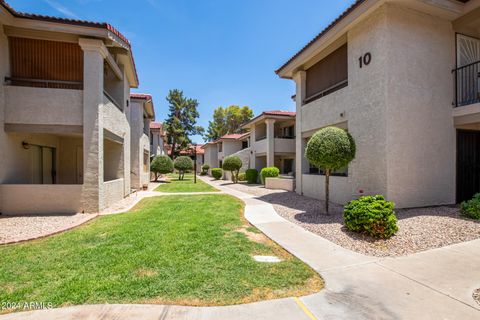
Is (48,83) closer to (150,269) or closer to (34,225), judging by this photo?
(34,225)

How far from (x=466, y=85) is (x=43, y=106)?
16266 millimetres

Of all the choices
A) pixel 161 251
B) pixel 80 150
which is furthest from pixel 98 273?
pixel 80 150

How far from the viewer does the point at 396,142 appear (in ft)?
25.9

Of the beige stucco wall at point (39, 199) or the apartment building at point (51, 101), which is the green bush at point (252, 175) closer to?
the apartment building at point (51, 101)

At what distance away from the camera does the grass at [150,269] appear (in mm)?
3398

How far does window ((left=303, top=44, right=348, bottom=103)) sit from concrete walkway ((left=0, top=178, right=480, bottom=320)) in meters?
7.86

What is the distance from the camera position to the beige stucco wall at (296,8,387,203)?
8000mm

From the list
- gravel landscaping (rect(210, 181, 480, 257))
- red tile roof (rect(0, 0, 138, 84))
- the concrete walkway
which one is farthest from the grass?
red tile roof (rect(0, 0, 138, 84))

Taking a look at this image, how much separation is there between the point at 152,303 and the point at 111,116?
32.1 ft

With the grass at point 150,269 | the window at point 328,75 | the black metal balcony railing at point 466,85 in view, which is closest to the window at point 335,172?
the window at point 328,75

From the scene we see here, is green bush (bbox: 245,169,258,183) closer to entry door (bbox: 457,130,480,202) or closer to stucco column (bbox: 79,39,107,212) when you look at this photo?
stucco column (bbox: 79,39,107,212)

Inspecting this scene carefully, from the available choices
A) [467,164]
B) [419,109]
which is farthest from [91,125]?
[467,164]

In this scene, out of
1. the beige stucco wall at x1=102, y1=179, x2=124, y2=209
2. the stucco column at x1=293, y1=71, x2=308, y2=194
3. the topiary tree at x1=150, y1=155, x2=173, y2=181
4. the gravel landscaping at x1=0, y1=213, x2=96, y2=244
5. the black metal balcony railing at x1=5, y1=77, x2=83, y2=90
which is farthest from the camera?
the topiary tree at x1=150, y1=155, x2=173, y2=181

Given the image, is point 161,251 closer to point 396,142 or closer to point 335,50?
point 396,142
